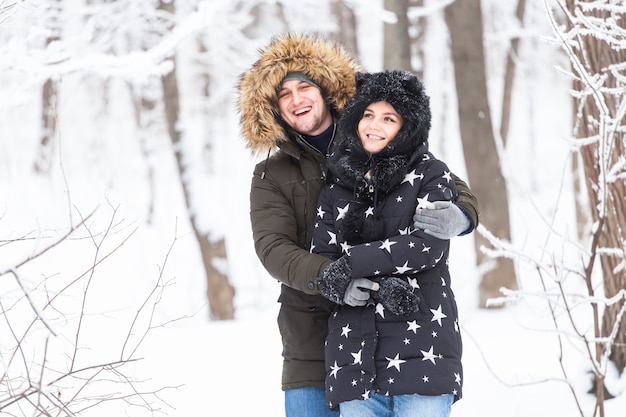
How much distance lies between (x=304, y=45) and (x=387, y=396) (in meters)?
1.55

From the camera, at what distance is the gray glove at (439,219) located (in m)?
2.41

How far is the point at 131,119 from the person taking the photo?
84.3 feet

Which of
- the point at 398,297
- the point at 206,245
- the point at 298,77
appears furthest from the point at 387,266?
the point at 206,245

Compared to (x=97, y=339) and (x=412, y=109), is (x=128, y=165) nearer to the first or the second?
(x=97, y=339)

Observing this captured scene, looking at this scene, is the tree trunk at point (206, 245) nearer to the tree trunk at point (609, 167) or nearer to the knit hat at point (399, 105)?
the tree trunk at point (609, 167)

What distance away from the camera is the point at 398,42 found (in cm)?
720

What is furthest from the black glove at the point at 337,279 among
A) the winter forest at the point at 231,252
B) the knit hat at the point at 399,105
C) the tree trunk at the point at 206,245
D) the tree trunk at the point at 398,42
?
the tree trunk at the point at 206,245

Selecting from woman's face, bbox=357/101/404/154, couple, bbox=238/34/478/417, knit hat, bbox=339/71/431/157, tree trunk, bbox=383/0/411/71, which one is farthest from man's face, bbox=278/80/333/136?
tree trunk, bbox=383/0/411/71

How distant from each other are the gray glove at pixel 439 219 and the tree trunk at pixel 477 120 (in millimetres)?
4561

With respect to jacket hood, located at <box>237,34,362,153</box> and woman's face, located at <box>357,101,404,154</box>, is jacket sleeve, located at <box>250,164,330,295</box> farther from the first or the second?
woman's face, located at <box>357,101,404,154</box>

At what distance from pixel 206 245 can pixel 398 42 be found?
3465 millimetres

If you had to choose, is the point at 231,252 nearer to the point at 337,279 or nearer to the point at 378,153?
the point at 378,153

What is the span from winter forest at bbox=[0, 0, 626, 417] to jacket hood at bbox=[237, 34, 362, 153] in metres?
0.21

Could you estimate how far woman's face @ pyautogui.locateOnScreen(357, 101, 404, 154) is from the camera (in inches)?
103
